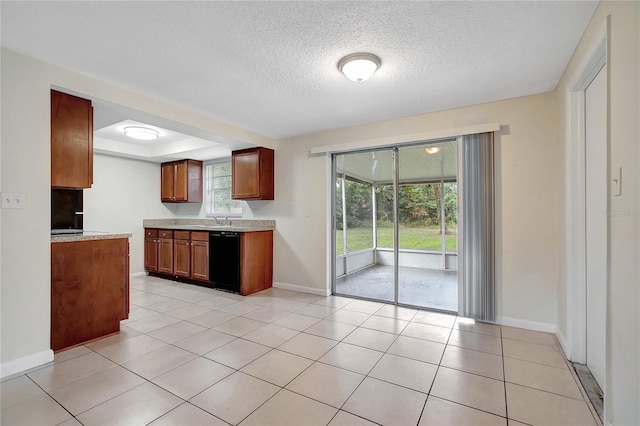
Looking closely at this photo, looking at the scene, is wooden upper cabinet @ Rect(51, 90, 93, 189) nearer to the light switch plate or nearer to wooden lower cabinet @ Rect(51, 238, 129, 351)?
wooden lower cabinet @ Rect(51, 238, 129, 351)

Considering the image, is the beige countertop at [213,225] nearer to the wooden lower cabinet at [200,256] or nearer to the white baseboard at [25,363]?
the wooden lower cabinet at [200,256]

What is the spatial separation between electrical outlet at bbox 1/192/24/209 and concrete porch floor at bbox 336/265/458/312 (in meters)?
3.61

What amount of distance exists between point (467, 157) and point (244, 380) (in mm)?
3106

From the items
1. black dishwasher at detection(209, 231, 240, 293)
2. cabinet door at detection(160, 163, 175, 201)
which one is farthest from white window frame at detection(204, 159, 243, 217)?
black dishwasher at detection(209, 231, 240, 293)

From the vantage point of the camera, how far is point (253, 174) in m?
4.68

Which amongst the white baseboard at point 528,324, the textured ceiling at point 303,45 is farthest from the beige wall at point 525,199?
the textured ceiling at point 303,45

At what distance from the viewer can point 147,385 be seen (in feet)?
6.51

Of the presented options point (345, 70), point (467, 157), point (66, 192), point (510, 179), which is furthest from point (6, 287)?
point (510, 179)

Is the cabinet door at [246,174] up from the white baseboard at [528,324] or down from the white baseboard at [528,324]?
up

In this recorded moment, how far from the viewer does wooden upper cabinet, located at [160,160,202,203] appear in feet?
18.9

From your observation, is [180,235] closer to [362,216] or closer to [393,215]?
[362,216]

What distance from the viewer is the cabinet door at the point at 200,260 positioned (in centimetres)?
468

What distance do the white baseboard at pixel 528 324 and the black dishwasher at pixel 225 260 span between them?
344cm

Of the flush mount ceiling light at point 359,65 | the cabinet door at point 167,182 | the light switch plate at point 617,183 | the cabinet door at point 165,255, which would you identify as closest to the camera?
the light switch plate at point 617,183
